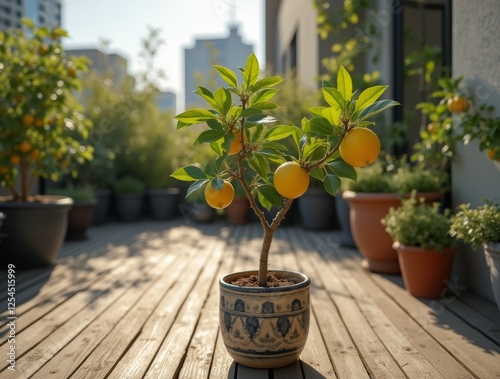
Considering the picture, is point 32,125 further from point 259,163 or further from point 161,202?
point 161,202

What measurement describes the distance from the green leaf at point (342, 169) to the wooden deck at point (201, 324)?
2.40 ft

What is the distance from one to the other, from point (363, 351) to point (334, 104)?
40.5 inches

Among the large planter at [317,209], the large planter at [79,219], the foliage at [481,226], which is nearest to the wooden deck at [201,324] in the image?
the foliage at [481,226]

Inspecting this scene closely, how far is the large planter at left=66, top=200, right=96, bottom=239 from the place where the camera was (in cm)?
521

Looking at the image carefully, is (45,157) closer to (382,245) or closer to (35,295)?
(35,295)

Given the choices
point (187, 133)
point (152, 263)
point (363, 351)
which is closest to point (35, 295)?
point (152, 263)

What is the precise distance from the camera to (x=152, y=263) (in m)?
4.04

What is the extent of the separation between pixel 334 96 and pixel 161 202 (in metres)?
5.70

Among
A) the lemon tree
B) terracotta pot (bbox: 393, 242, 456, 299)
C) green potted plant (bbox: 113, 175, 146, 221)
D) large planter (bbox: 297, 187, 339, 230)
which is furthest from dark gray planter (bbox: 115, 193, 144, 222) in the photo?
the lemon tree

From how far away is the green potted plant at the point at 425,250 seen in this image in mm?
2830

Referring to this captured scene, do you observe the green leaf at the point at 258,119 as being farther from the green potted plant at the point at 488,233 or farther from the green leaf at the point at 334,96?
the green potted plant at the point at 488,233

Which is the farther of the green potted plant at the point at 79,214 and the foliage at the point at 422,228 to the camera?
the green potted plant at the point at 79,214

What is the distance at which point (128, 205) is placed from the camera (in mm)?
6973

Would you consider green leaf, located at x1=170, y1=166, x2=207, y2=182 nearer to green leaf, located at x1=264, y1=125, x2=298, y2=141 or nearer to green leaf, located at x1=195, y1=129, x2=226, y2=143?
green leaf, located at x1=195, y1=129, x2=226, y2=143
